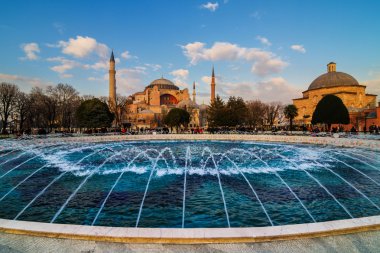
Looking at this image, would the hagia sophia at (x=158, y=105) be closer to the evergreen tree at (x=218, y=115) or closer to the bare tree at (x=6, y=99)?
the evergreen tree at (x=218, y=115)

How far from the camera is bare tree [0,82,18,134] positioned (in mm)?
39969

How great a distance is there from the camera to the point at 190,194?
8500 millimetres

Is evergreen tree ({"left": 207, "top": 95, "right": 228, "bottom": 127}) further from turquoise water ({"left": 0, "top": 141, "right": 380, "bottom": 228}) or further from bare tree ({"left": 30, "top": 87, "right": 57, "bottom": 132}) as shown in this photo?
turquoise water ({"left": 0, "top": 141, "right": 380, "bottom": 228})

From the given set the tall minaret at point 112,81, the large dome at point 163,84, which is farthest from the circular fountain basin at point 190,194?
the large dome at point 163,84

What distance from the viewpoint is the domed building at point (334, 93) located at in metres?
63.5

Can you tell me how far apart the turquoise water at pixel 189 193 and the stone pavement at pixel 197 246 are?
2.16 metres

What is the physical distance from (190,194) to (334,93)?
66.0 meters

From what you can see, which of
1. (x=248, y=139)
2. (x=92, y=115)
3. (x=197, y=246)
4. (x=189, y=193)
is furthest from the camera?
(x=92, y=115)

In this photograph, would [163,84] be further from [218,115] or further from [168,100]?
[218,115]

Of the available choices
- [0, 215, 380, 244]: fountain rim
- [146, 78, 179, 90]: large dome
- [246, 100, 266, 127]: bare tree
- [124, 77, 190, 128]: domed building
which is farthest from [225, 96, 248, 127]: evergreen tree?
[146, 78, 179, 90]: large dome

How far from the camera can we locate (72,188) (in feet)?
31.0

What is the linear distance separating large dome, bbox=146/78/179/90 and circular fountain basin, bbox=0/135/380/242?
9338cm

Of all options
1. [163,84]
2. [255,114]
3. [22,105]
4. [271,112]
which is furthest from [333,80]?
[22,105]

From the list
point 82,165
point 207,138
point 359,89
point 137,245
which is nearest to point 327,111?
point 207,138
